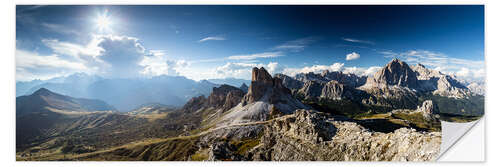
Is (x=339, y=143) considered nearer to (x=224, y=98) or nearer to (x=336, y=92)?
(x=224, y=98)

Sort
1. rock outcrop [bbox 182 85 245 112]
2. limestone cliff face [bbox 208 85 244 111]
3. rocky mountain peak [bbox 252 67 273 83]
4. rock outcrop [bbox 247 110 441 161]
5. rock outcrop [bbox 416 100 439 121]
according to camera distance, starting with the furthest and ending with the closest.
A: rock outcrop [bbox 416 100 439 121] < rock outcrop [bbox 182 85 245 112] < limestone cliff face [bbox 208 85 244 111] < rocky mountain peak [bbox 252 67 273 83] < rock outcrop [bbox 247 110 441 161]

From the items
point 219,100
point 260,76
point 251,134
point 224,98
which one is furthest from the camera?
point 219,100

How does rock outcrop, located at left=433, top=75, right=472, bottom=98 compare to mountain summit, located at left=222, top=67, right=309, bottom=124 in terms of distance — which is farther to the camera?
rock outcrop, located at left=433, top=75, right=472, bottom=98

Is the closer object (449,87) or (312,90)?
(312,90)

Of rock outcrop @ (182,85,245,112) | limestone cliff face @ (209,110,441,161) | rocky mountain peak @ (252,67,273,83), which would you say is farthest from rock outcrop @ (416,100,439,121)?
limestone cliff face @ (209,110,441,161)

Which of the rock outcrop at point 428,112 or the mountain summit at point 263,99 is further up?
the mountain summit at point 263,99

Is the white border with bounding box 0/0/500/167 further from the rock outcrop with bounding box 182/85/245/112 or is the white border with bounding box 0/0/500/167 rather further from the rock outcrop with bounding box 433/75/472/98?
the rock outcrop with bounding box 433/75/472/98

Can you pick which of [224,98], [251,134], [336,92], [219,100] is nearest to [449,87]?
[336,92]

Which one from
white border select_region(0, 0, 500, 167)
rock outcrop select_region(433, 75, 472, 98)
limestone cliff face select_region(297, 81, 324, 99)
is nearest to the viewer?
white border select_region(0, 0, 500, 167)

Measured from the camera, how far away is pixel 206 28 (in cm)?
1959

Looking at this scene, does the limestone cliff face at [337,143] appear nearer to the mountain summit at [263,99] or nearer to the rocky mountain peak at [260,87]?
the mountain summit at [263,99]

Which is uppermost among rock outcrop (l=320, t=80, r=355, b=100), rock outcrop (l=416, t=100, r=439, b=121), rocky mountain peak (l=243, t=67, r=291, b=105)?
rocky mountain peak (l=243, t=67, r=291, b=105)
